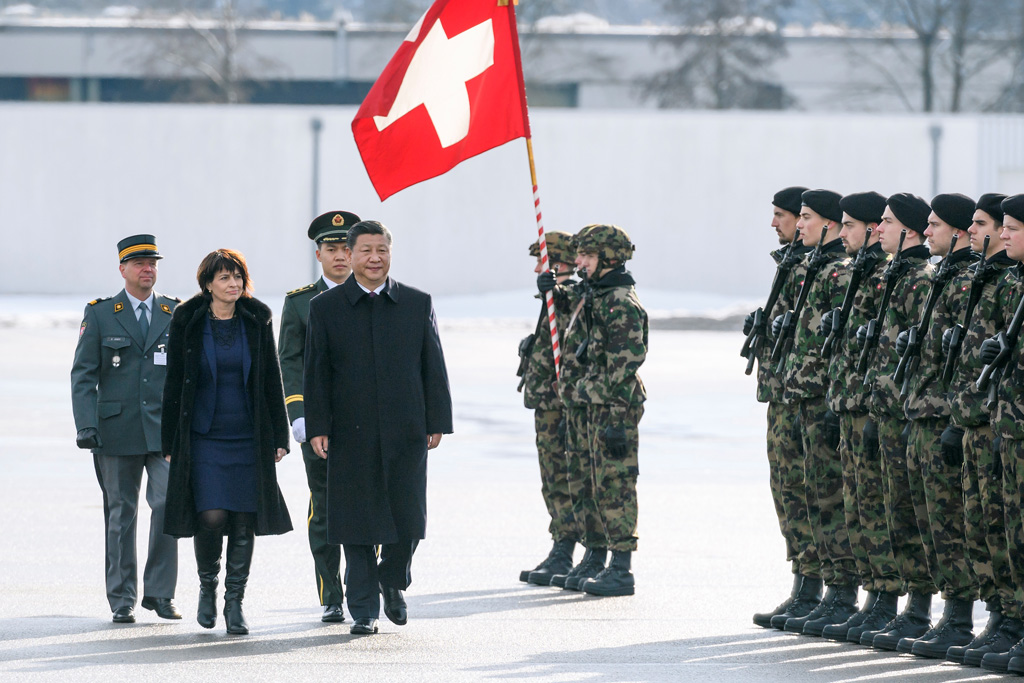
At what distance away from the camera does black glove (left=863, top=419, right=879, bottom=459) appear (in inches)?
296

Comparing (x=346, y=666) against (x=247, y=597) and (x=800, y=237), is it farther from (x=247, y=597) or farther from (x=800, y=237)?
(x=800, y=237)

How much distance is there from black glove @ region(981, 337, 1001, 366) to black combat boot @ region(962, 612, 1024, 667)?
1.13 meters

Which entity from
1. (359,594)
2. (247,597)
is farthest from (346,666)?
(247,597)

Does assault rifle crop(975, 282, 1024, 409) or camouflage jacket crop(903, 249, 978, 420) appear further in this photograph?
camouflage jacket crop(903, 249, 978, 420)

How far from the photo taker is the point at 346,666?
6.77 m

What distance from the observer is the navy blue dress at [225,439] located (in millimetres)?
7617

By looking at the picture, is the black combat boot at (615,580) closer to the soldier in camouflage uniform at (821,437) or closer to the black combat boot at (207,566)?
the soldier in camouflage uniform at (821,437)

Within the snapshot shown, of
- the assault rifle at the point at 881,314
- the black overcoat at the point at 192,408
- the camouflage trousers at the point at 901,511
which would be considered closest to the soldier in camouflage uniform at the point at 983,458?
the camouflage trousers at the point at 901,511

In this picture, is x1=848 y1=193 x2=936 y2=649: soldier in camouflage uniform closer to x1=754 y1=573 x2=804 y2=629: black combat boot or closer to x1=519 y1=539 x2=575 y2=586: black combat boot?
x1=754 y1=573 x2=804 y2=629: black combat boot

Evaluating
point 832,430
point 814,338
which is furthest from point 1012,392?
point 814,338

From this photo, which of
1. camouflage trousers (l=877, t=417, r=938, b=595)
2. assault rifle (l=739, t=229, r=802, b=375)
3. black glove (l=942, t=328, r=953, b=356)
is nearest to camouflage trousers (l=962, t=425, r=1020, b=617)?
black glove (l=942, t=328, r=953, b=356)

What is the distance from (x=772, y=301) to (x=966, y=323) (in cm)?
165

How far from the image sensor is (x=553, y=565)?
30.8 ft

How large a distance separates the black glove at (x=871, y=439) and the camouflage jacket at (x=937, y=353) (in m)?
0.40
